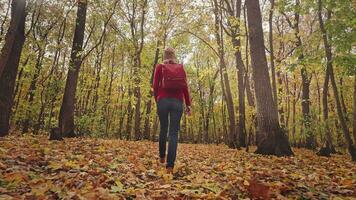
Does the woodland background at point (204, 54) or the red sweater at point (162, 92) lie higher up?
the woodland background at point (204, 54)

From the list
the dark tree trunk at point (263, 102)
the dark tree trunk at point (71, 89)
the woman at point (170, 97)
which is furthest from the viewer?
the dark tree trunk at point (71, 89)

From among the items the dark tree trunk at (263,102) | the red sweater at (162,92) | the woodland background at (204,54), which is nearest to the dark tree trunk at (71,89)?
the woodland background at (204,54)

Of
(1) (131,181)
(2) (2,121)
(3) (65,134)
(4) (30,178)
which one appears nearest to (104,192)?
(1) (131,181)

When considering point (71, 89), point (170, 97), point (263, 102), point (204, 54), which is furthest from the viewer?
point (204, 54)

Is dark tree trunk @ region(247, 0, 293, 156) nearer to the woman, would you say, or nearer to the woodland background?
the woodland background

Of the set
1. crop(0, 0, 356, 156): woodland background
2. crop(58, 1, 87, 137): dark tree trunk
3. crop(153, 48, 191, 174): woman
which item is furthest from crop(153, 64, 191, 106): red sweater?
Answer: crop(58, 1, 87, 137): dark tree trunk

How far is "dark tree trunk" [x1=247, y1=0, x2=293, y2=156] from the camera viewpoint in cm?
901

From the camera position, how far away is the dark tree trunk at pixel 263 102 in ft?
29.6

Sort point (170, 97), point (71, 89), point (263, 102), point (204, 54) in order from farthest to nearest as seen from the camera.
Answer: point (204, 54) < point (71, 89) < point (263, 102) < point (170, 97)

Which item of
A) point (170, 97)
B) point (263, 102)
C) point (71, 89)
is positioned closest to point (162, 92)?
point (170, 97)

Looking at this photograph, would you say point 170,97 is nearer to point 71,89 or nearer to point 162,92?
point 162,92

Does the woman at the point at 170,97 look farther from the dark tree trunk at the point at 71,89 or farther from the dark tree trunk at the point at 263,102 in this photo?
the dark tree trunk at the point at 71,89

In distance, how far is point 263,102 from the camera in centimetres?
955

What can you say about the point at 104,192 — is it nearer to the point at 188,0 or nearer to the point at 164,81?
the point at 164,81
